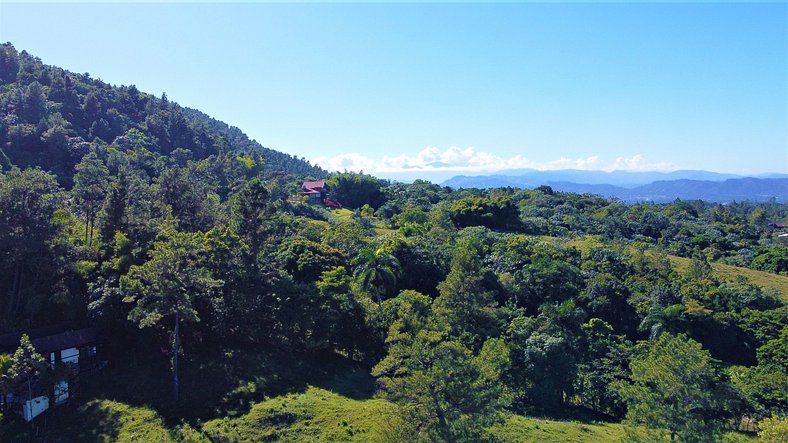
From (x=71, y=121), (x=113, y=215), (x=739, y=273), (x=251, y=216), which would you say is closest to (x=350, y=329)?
(x=251, y=216)

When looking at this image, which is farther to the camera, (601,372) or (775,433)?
(601,372)

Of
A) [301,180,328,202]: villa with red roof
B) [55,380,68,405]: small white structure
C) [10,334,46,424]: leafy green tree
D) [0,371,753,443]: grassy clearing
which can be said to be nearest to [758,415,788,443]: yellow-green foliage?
[0,371,753,443]: grassy clearing

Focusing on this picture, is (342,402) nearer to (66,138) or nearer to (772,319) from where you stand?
(772,319)

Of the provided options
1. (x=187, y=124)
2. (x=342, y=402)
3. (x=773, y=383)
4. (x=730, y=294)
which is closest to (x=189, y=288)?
(x=342, y=402)

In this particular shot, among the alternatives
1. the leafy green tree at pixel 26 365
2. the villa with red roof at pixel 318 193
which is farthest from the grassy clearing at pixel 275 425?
the villa with red roof at pixel 318 193

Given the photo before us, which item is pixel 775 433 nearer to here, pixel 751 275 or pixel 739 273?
pixel 739 273

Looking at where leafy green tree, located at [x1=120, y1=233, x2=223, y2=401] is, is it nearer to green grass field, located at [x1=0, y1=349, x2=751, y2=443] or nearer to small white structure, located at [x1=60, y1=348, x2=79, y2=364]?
green grass field, located at [x1=0, y1=349, x2=751, y2=443]
